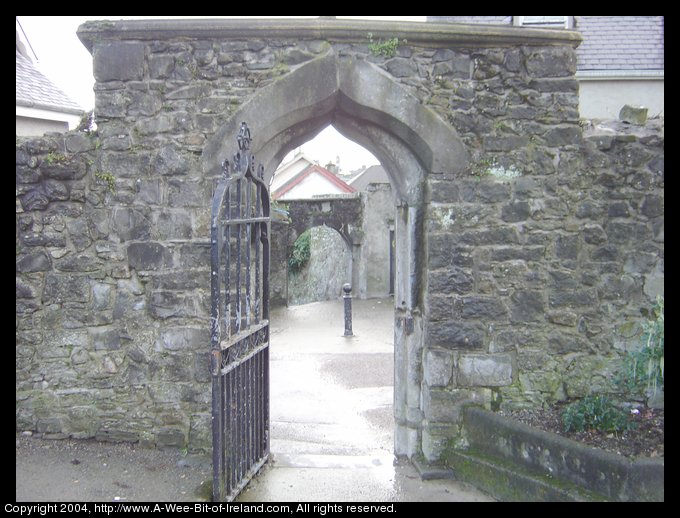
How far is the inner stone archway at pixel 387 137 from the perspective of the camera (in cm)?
441

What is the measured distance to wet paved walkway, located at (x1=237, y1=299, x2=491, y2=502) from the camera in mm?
4230

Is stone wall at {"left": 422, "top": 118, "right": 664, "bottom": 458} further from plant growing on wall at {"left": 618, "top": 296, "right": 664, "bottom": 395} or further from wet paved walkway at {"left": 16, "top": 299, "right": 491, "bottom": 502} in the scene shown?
wet paved walkway at {"left": 16, "top": 299, "right": 491, "bottom": 502}

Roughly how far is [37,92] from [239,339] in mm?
8032

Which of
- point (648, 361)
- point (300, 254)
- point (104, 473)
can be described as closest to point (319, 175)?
point (300, 254)

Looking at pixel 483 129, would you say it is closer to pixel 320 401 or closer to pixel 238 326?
pixel 238 326

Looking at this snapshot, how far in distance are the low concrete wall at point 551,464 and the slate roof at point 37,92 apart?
842 centimetres

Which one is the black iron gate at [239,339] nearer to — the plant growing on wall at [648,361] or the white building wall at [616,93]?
the plant growing on wall at [648,361]

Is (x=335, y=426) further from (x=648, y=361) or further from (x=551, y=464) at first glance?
(x=648, y=361)

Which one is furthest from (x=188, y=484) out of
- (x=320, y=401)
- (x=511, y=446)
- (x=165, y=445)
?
(x=320, y=401)

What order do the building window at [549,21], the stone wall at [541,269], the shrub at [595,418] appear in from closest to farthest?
the shrub at [595,418] < the stone wall at [541,269] < the building window at [549,21]

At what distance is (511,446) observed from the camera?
4.13 metres

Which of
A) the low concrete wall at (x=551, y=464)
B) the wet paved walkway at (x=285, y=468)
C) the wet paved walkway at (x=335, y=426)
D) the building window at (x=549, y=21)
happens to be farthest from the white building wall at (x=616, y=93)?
→ the low concrete wall at (x=551, y=464)

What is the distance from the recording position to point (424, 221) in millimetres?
4656

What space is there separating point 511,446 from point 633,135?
252cm
